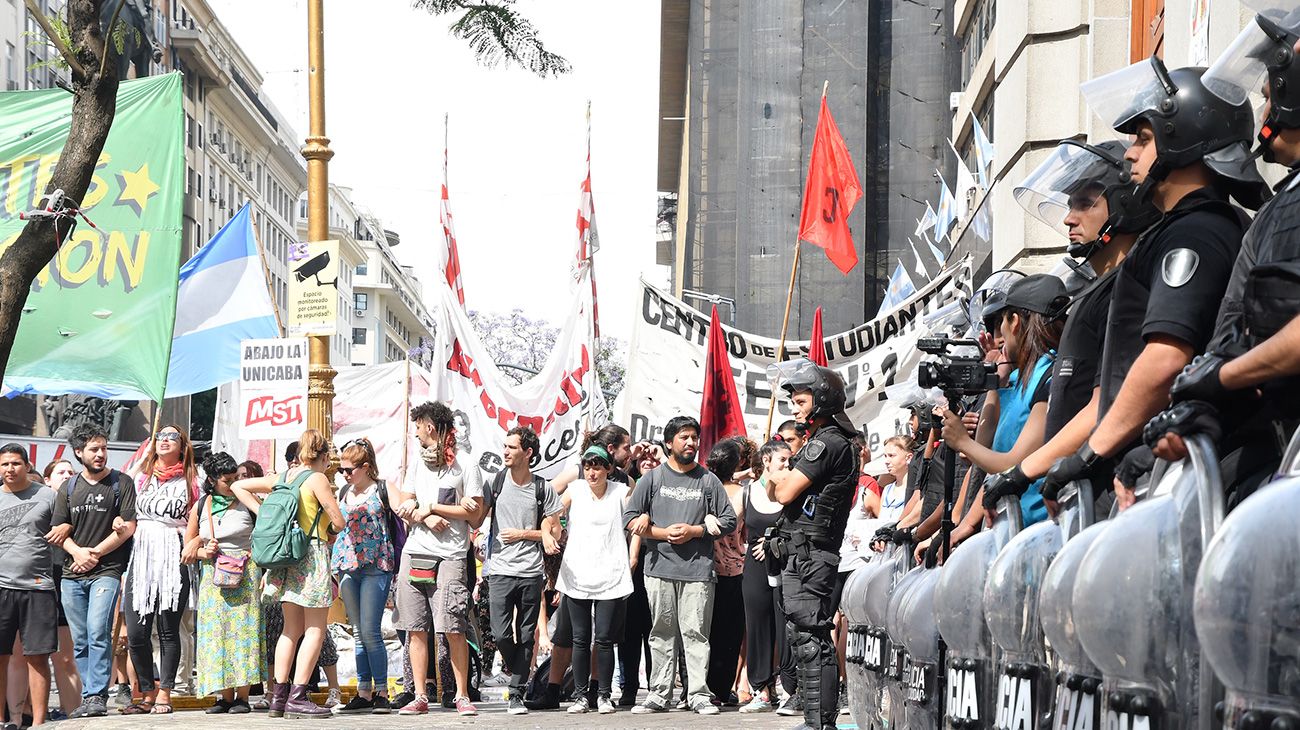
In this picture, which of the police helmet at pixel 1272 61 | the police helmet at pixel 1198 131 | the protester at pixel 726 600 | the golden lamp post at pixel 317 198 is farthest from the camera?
the golden lamp post at pixel 317 198

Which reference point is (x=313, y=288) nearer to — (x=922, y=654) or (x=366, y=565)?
(x=366, y=565)

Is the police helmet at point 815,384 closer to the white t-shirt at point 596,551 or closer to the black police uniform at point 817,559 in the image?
the black police uniform at point 817,559

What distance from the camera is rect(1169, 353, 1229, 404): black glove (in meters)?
3.24

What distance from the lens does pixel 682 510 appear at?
1180 centimetres

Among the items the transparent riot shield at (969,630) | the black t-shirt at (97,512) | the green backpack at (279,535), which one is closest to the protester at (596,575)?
the green backpack at (279,535)

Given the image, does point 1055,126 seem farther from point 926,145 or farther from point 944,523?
point 926,145

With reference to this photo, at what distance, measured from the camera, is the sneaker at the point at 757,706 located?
38.8 ft

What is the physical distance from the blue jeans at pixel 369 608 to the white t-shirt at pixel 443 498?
31cm

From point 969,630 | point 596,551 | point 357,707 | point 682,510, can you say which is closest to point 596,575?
point 596,551

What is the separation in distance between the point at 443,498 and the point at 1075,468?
313 inches

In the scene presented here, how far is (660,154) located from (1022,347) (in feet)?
295

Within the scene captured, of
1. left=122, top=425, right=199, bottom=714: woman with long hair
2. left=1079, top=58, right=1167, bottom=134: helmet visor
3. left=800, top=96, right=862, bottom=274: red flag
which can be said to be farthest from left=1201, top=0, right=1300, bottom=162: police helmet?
left=800, top=96, right=862, bottom=274: red flag

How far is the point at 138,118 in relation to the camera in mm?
11125

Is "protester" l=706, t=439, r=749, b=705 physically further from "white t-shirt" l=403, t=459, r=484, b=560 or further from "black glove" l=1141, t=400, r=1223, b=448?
"black glove" l=1141, t=400, r=1223, b=448
